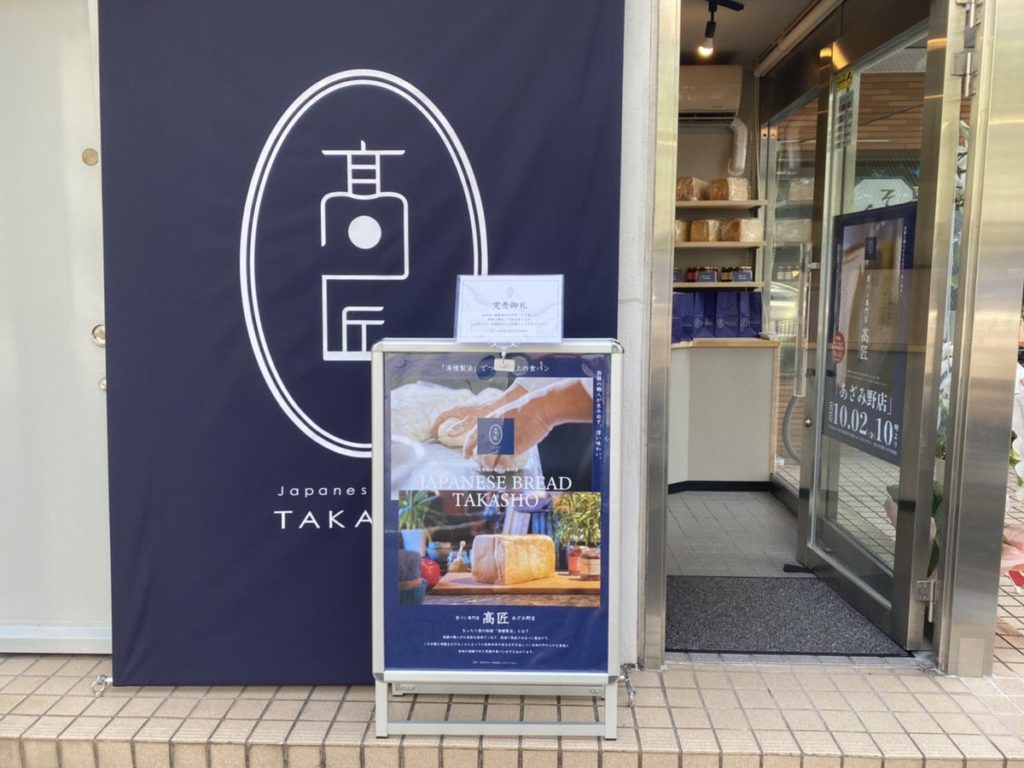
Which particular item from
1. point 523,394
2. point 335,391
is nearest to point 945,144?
point 523,394

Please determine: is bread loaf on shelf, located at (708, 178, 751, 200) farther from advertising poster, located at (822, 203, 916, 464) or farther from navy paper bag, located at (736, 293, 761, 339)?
advertising poster, located at (822, 203, 916, 464)

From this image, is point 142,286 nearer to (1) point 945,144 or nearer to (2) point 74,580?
(2) point 74,580

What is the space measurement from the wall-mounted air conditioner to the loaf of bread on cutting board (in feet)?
14.8

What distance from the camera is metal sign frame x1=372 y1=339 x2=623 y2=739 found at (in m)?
2.35

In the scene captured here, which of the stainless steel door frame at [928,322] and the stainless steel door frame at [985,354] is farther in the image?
the stainless steel door frame at [928,322]

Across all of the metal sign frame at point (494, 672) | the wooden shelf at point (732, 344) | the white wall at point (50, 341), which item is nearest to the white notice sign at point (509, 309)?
the metal sign frame at point (494, 672)

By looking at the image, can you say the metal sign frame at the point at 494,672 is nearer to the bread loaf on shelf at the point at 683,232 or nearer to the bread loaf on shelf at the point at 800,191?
the bread loaf on shelf at the point at 800,191

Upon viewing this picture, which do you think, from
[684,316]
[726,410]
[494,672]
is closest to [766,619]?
[494,672]

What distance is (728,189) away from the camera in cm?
606

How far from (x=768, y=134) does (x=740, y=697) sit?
481cm

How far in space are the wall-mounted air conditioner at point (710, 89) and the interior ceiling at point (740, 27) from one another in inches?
6.6

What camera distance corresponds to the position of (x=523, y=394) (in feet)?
7.77

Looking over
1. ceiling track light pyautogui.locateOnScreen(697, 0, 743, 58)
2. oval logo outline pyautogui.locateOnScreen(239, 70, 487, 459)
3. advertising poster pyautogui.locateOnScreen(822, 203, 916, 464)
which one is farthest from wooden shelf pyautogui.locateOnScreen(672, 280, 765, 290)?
oval logo outline pyautogui.locateOnScreen(239, 70, 487, 459)

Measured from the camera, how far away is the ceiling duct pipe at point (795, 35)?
4.68 m
